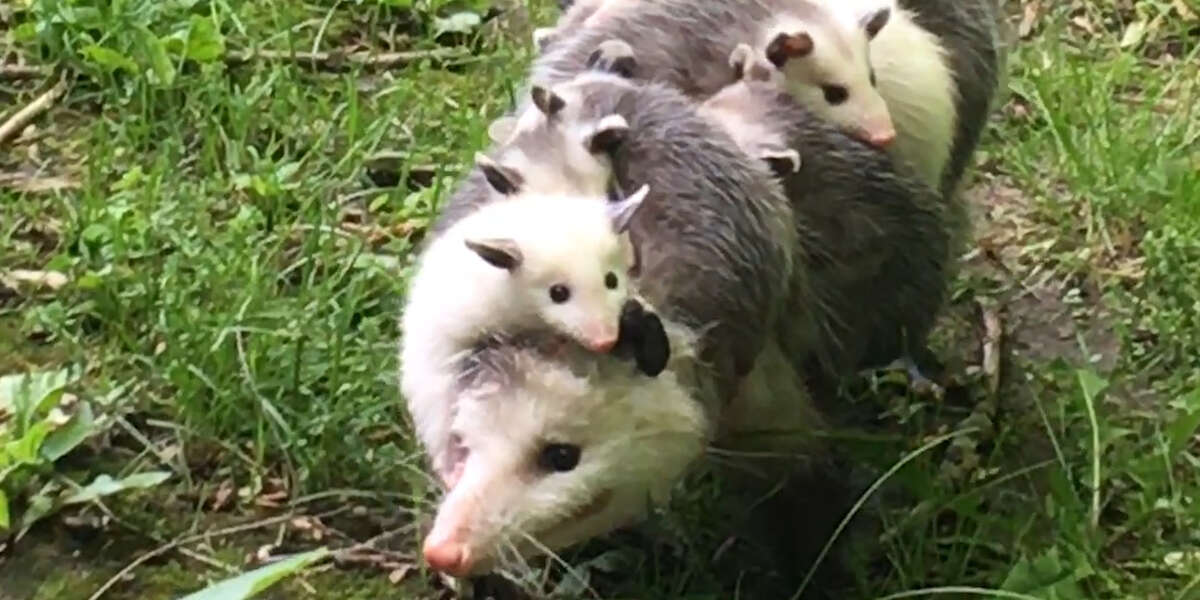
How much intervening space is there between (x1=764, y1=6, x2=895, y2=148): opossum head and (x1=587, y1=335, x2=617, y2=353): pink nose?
1.71 ft

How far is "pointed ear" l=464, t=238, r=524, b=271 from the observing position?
186cm

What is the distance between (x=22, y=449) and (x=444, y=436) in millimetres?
631

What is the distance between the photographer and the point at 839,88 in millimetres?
2248

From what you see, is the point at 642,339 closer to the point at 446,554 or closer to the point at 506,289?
the point at 506,289

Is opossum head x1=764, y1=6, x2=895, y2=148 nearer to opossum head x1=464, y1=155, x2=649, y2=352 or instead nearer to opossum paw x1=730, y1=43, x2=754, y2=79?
opossum paw x1=730, y1=43, x2=754, y2=79

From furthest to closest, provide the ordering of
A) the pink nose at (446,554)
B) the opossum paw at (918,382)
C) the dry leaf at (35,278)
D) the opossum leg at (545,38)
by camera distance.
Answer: the dry leaf at (35,278) → the opossum paw at (918,382) → the opossum leg at (545,38) → the pink nose at (446,554)

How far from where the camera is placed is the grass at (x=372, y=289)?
2.32m

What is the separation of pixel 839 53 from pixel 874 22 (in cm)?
10

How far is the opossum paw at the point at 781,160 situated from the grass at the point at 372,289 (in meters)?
0.44

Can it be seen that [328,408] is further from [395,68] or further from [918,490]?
[395,68]

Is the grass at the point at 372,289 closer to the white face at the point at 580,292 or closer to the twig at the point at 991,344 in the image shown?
the twig at the point at 991,344

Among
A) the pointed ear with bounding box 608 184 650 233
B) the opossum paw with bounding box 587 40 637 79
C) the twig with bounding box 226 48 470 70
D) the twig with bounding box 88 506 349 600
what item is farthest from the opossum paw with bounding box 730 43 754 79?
the twig with bounding box 226 48 470 70

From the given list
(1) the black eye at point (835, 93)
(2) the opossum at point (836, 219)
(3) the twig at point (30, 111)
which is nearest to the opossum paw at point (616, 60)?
(2) the opossum at point (836, 219)

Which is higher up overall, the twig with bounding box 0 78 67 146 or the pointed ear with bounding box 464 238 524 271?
the pointed ear with bounding box 464 238 524 271
